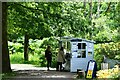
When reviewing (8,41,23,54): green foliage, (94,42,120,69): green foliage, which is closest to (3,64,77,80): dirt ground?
(94,42,120,69): green foliage

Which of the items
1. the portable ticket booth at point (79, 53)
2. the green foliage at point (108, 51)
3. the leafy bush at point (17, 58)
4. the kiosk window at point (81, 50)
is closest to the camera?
the portable ticket booth at point (79, 53)

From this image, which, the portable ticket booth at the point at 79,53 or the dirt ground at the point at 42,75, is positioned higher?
the portable ticket booth at the point at 79,53

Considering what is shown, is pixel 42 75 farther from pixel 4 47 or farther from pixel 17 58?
pixel 17 58

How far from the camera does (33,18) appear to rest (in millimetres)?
21516

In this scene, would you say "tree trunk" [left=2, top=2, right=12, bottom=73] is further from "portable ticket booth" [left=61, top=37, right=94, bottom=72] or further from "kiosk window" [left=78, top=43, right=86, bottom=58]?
"kiosk window" [left=78, top=43, right=86, bottom=58]

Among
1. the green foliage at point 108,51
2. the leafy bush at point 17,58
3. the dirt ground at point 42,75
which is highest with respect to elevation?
the green foliage at point 108,51

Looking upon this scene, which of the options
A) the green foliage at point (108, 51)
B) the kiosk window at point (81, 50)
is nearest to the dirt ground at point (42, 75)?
the kiosk window at point (81, 50)

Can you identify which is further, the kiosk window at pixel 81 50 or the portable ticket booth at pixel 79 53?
the kiosk window at pixel 81 50

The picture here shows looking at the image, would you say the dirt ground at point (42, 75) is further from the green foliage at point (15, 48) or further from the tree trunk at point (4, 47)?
the green foliage at point (15, 48)

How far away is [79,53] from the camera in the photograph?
20.9 meters

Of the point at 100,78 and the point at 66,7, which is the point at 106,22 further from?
the point at 100,78

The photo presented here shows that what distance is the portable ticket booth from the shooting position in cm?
2069

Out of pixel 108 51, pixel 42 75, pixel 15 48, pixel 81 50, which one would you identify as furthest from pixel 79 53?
Answer: pixel 15 48

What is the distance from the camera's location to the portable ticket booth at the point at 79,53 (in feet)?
67.9
